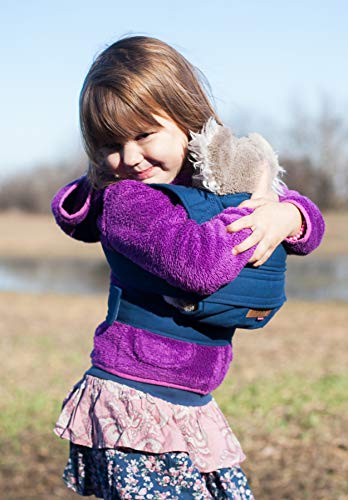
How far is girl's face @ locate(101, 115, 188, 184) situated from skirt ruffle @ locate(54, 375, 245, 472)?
62 centimetres

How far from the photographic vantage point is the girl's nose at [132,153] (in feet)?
6.89

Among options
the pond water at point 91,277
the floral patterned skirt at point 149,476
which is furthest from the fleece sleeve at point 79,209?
the pond water at point 91,277

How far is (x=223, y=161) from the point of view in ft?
6.68

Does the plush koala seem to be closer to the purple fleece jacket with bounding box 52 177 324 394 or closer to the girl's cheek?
the purple fleece jacket with bounding box 52 177 324 394

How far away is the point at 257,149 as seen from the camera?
2.15 metres

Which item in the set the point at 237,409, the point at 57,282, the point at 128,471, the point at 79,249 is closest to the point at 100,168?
the point at 128,471

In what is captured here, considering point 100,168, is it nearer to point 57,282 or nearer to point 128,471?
point 128,471

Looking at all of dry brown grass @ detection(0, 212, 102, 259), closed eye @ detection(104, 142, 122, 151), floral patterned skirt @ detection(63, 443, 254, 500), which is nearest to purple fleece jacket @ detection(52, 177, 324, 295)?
closed eye @ detection(104, 142, 122, 151)

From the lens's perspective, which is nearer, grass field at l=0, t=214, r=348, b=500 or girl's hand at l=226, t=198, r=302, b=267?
girl's hand at l=226, t=198, r=302, b=267

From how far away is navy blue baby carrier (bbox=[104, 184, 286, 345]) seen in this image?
200 cm

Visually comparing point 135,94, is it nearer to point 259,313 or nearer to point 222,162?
point 222,162

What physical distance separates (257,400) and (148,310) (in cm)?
449

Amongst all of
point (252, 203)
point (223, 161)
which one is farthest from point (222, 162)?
point (252, 203)

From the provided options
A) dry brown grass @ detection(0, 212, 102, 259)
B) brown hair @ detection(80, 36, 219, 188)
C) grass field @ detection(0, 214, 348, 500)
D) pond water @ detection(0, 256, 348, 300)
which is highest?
brown hair @ detection(80, 36, 219, 188)
